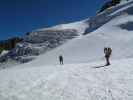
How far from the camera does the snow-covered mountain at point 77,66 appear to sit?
370 inches

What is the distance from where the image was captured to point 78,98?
862cm

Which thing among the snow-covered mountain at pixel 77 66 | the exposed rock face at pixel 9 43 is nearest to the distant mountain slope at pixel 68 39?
the snow-covered mountain at pixel 77 66

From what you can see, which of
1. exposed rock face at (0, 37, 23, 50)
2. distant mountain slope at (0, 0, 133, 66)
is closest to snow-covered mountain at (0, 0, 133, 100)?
distant mountain slope at (0, 0, 133, 66)

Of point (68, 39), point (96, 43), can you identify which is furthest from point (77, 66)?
point (68, 39)

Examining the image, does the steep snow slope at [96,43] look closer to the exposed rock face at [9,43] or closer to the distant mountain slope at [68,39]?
the distant mountain slope at [68,39]

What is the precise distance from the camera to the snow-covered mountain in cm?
940

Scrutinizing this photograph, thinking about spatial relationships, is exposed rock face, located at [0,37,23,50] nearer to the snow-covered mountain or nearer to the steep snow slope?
the snow-covered mountain

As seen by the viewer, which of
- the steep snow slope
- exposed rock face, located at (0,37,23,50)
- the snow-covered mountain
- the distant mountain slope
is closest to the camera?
the snow-covered mountain

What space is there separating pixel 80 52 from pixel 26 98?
35113mm

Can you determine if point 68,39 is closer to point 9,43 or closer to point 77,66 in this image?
point 77,66

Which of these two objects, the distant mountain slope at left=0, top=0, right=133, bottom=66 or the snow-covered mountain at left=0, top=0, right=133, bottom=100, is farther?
the distant mountain slope at left=0, top=0, right=133, bottom=66

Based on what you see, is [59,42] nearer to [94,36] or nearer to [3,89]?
[94,36]

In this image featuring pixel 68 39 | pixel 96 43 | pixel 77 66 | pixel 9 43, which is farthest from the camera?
pixel 9 43

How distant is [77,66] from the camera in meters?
19.8
